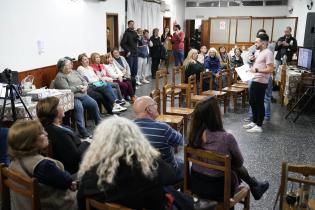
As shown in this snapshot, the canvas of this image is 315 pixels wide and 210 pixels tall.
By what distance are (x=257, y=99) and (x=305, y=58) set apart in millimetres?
2394

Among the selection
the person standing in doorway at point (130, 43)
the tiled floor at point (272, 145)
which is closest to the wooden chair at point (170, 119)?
the tiled floor at point (272, 145)

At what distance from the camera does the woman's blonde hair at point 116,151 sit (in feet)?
5.07

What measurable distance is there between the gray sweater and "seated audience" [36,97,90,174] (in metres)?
2.35

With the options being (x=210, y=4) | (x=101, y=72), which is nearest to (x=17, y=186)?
(x=101, y=72)

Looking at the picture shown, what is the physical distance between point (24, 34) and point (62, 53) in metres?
1.01

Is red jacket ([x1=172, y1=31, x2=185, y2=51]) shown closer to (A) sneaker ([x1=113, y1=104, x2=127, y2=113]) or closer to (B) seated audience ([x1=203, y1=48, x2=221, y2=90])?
(B) seated audience ([x1=203, y1=48, x2=221, y2=90])

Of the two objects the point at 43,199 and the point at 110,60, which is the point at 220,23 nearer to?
the point at 110,60

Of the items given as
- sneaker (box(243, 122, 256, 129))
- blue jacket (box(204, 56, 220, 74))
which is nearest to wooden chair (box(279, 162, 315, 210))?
sneaker (box(243, 122, 256, 129))

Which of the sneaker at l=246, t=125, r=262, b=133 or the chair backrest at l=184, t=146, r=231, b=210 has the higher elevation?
the chair backrest at l=184, t=146, r=231, b=210

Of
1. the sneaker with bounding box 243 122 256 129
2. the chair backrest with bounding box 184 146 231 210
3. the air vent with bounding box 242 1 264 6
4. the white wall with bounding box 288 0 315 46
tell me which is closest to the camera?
the chair backrest with bounding box 184 146 231 210

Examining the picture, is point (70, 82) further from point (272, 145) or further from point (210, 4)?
point (210, 4)

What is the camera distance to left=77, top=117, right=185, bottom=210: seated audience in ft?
5.04

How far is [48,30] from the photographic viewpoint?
17.4 feet

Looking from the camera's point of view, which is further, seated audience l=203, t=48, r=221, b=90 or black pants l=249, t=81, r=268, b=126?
seated audience l=203, t=48, r=221, b=90
